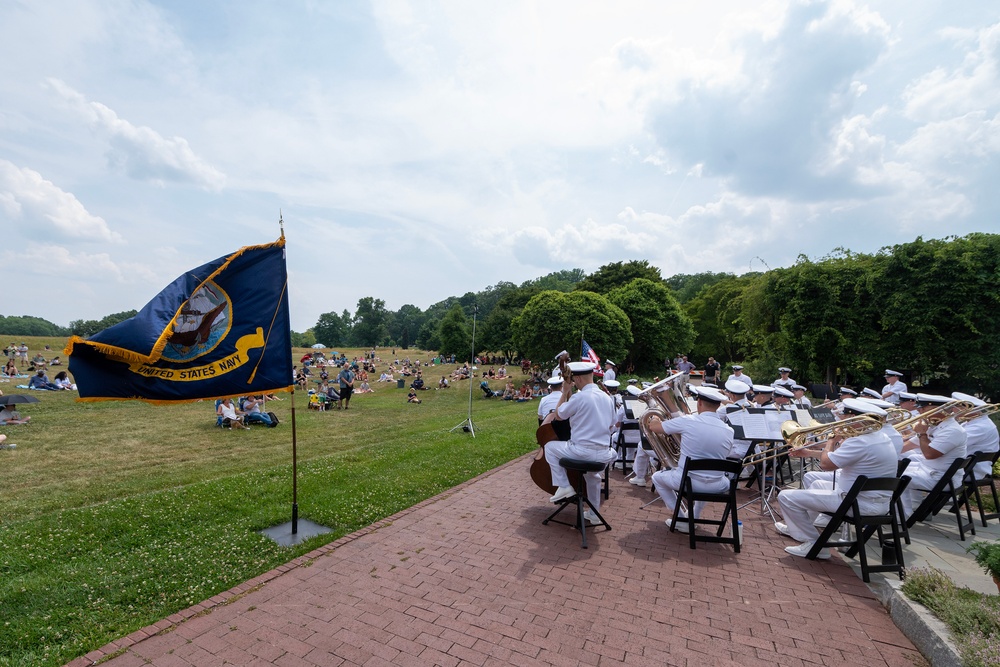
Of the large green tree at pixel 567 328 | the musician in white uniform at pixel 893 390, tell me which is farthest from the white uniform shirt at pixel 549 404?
the large green tree at pixel 567 328

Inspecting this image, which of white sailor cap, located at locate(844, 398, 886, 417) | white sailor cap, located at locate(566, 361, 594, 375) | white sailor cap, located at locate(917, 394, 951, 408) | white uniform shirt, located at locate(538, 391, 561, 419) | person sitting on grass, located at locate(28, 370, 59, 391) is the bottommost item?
person sitting on grass, located at locate(28, 370, 59, 391)

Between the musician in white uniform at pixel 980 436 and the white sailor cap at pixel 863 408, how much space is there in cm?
246

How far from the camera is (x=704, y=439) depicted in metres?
5.89

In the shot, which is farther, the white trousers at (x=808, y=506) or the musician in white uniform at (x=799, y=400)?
the musician in white uniform at (x=799, y=400)

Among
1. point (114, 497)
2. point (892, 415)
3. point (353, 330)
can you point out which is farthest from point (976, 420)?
point (353, 330)

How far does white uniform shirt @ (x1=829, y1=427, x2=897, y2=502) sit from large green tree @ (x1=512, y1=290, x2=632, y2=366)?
25520 millimetres

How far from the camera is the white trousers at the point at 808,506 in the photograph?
5.34 meters

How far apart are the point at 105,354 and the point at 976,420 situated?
10991 mm

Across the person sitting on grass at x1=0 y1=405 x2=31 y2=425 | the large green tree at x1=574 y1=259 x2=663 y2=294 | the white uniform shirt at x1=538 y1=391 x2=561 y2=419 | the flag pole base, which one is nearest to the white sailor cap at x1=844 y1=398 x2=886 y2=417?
the white uniform shirt at x1=538 y1=391 x2=561 y2=419

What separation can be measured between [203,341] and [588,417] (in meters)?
4.75

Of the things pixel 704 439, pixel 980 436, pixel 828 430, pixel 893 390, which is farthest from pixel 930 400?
pixel 893 390

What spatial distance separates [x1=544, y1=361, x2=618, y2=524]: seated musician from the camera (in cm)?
615

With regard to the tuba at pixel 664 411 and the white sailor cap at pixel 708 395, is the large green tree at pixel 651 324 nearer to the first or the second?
the tuba at pixel 664 411

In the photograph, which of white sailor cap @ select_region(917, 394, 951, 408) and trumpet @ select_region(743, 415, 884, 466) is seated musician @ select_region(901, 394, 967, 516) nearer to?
white sailor cap @ select_region(917, 394, 951, 408)
